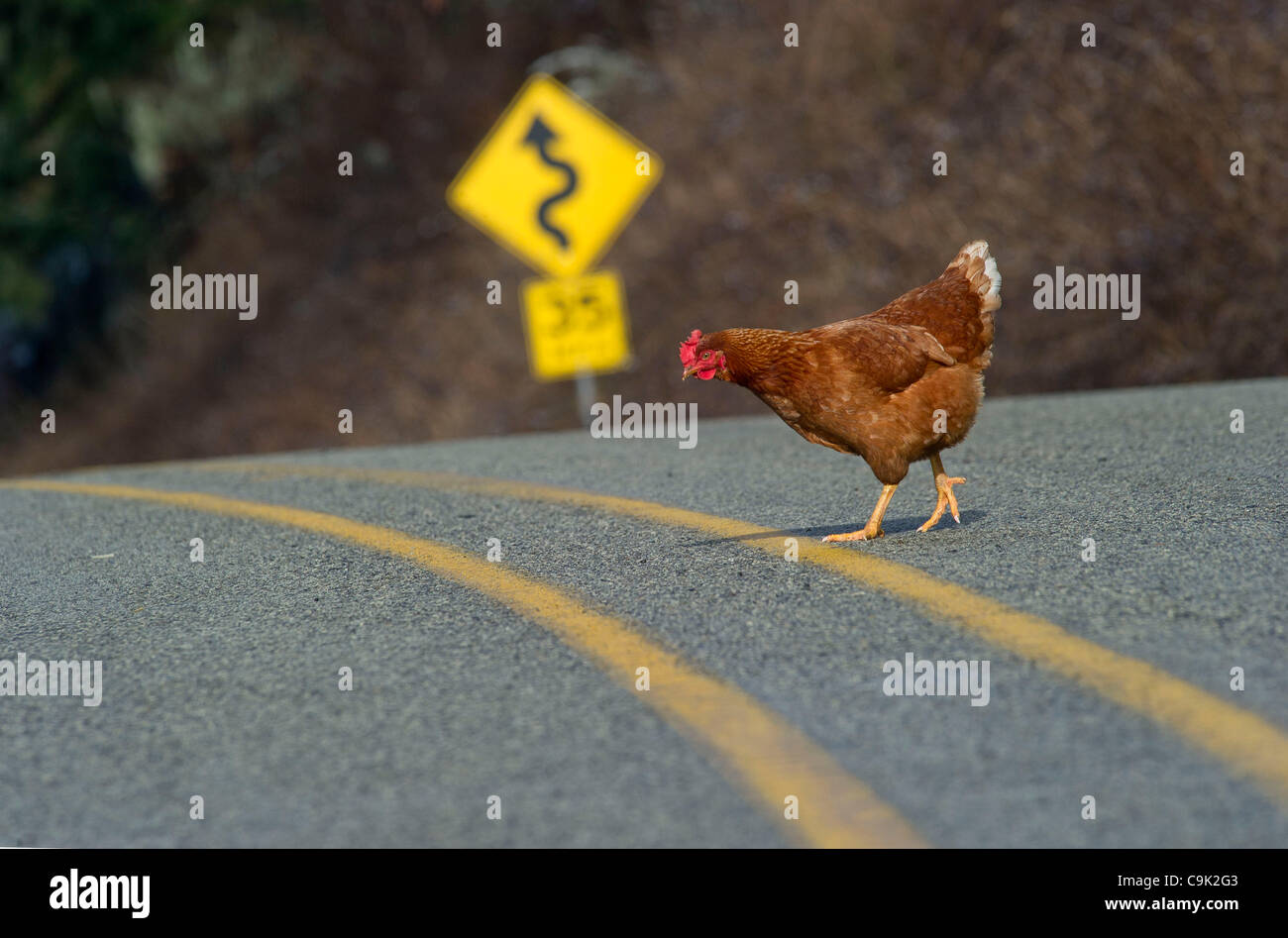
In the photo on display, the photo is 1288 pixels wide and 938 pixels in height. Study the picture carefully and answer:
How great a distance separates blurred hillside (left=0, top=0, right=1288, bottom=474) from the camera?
14164 mm

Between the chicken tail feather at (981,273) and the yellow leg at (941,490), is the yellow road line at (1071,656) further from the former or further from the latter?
the chicken tail feather at (981,273)

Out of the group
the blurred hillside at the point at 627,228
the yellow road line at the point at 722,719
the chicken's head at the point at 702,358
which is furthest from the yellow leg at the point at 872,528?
the blurred hillside at the point at 627,228

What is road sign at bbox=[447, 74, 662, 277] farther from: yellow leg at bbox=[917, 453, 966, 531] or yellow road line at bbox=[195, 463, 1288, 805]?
yellow leg at bbox=[917, 453, 966, 531]

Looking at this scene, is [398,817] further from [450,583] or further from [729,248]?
[729,248]

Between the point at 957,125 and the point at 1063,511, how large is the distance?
37.9 ft

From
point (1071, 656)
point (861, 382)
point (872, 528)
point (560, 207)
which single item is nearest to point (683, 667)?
point (1071, 656)

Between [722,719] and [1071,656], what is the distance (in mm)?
987

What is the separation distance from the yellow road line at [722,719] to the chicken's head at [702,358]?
993mm

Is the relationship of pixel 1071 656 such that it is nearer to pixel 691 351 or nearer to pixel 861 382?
pixel 861 382

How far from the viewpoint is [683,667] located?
14.0 feet

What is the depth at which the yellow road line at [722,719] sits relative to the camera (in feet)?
9.96

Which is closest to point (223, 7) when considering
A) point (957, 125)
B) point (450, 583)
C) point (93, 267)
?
point (93, 267)

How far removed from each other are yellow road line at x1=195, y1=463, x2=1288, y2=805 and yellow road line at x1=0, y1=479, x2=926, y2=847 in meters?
0.77

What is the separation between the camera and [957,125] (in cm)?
1697
